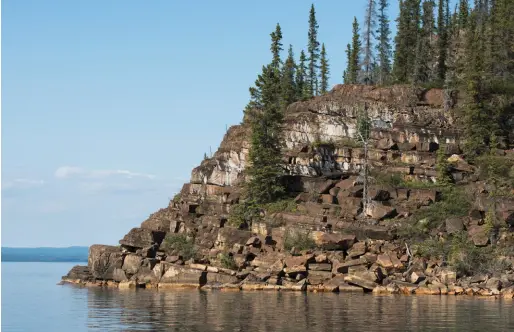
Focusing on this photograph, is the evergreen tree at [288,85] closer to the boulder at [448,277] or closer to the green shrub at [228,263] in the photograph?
the green shrub at [228,263]

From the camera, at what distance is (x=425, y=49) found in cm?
11300

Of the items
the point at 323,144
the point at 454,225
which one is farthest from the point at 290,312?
the point at 323,144

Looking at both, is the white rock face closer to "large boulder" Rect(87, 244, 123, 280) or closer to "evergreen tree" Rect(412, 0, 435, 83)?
"evergreen tree" Rect(412, 0, 435, 83)

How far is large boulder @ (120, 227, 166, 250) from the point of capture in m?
83.8

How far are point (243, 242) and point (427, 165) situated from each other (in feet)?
82.0

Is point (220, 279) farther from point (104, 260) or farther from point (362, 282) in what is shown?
point (104, 260)

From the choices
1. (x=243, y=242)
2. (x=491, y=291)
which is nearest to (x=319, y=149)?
(x=243, y=242)

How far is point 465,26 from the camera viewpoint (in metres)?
123

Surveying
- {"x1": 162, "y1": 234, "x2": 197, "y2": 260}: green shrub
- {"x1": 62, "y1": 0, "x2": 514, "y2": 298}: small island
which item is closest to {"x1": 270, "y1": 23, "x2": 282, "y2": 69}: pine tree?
{"x1": 62, "y1": 0, "x2": 514, "y2": 298}: small island

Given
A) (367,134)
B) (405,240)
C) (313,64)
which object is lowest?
(405,240)

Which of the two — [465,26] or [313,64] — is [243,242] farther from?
[465,26]

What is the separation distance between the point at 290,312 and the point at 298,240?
27.5m

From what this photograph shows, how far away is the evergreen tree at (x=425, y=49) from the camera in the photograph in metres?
107

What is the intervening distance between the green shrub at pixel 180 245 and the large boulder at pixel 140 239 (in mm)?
1138
